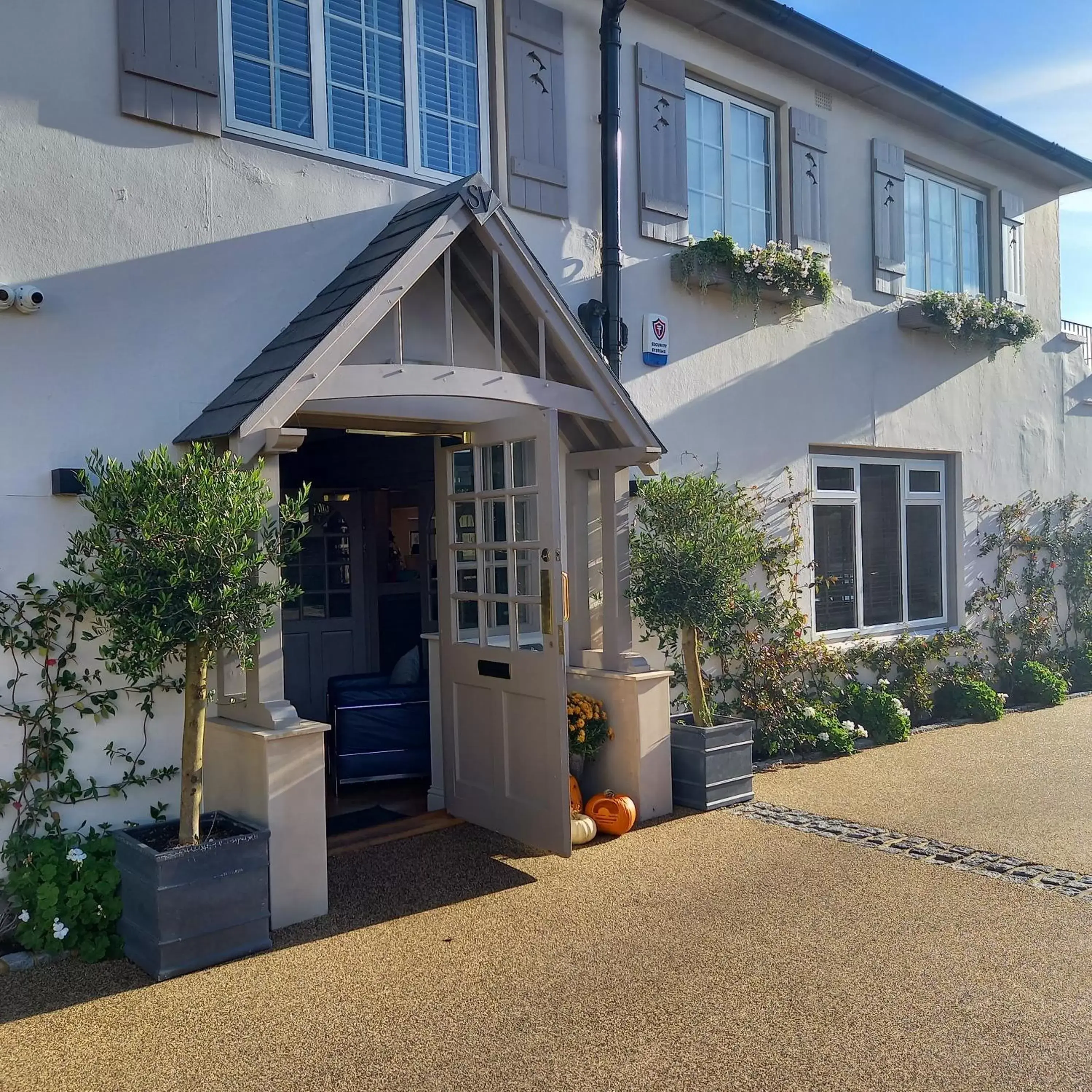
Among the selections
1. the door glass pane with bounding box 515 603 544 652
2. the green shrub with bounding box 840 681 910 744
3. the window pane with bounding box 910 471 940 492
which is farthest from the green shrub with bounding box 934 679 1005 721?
the door glass pane with bounding box 515 603 544 652

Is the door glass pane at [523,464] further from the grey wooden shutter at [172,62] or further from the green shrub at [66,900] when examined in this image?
the green shrub at [66,900]

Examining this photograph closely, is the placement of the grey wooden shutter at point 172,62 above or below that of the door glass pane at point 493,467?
above

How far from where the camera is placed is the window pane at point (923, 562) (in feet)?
31.3

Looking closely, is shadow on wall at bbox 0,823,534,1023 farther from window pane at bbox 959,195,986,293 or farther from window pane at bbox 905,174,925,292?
window pane at bbox 959,195,986,293

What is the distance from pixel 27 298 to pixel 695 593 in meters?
3.81

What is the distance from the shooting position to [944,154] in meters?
9.89

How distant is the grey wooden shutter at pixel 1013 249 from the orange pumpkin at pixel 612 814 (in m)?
7.30

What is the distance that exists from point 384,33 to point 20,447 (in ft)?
10.5

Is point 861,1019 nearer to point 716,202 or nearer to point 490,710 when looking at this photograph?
point 490,710

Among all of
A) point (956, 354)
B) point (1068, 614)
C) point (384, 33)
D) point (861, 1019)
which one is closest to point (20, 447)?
point (384, 33)

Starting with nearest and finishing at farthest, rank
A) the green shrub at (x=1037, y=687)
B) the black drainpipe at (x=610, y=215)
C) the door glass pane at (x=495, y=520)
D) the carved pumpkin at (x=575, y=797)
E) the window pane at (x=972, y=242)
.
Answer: the door glass pane at (x=495, y=520) < the carved pumpkin at (x=575, y=797) < the black drainpipe at (x=610, y=215) < the green shrub at (x=1037, y=687) < the window pane at (x=972, y=242)

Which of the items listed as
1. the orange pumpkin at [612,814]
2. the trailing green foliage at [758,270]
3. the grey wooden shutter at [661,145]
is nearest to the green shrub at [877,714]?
the trailing green foliage at [758,270]

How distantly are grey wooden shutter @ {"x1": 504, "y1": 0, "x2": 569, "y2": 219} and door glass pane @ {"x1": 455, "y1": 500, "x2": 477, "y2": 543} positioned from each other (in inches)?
76.8

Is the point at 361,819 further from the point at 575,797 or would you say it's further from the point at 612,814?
the point at 612,814
